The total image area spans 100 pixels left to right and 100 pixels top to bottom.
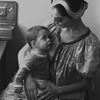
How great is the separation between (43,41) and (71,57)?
130 millimetres

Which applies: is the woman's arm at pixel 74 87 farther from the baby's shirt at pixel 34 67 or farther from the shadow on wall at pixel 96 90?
the shadow on wall at pixel 96 90

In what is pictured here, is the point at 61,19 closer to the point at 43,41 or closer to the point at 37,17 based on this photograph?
the point at 43,41

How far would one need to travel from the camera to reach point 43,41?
3.76 ft

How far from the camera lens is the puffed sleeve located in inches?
45.3

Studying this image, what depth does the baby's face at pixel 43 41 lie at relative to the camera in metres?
1.15

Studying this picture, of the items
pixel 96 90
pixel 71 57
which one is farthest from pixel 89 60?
pixel 96 90

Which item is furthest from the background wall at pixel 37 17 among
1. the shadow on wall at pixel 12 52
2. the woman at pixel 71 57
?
the woman at pixel 71 57

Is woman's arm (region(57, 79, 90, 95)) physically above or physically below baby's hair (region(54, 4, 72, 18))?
below

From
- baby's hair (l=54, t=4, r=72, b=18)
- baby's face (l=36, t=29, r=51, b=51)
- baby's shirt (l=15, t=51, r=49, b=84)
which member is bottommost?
baby's shirt (l=15, t=51, r=49, b=84)

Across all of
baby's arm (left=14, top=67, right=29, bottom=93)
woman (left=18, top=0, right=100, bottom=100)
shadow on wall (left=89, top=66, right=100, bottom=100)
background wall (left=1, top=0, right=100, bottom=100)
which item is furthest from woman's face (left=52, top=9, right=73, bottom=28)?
shadow on wall (left=89, top=66, right=100, bottom=100)

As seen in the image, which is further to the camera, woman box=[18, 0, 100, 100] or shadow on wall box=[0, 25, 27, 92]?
shadow on wall box=[0, 25, 27, 92]

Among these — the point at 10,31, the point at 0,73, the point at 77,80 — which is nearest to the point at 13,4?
the point at 10,31

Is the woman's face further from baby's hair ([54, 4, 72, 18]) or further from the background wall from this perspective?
the background wall

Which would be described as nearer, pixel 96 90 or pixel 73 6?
pixel 73 6
